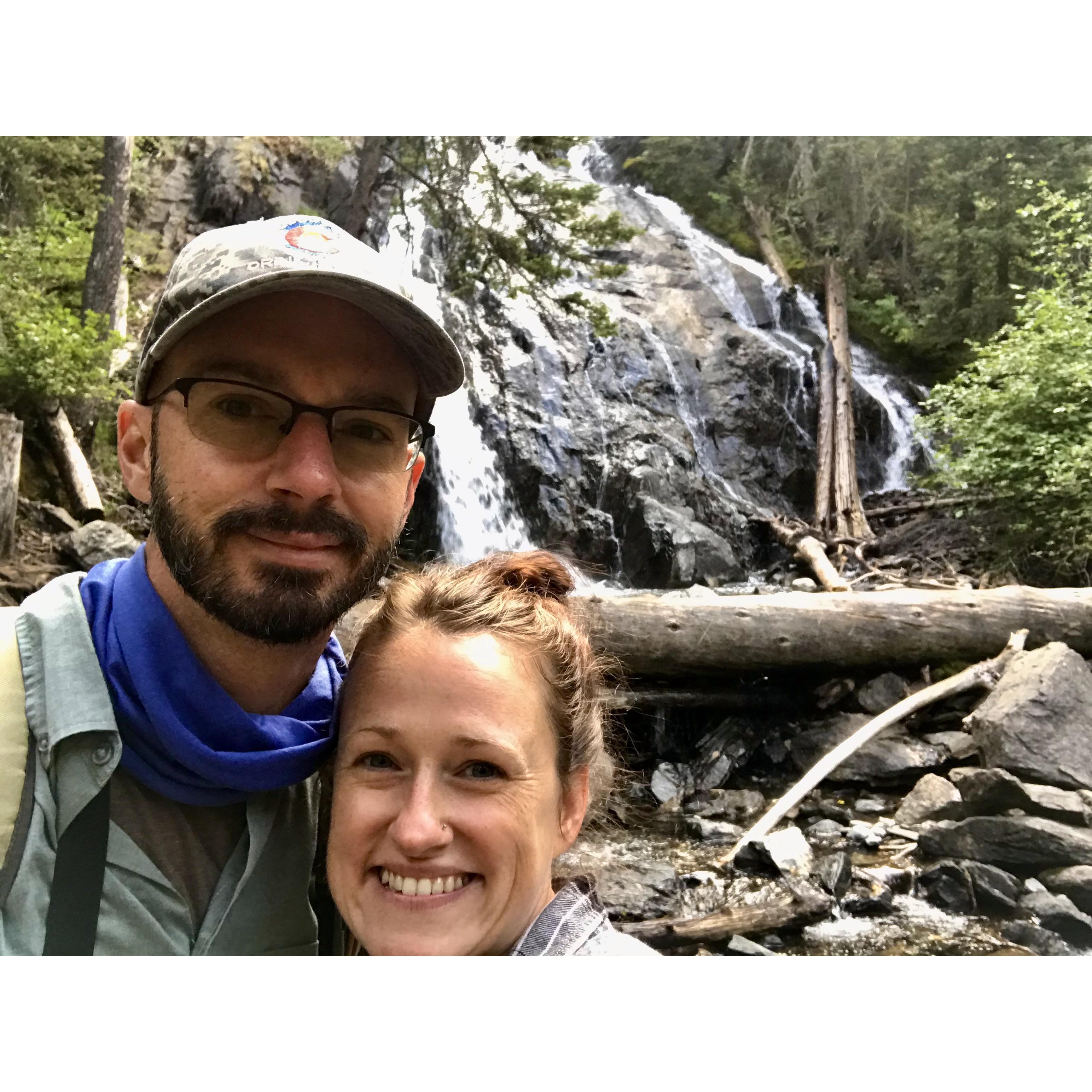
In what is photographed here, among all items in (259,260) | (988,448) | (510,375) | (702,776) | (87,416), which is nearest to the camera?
(259,260)

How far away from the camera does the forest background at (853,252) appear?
2.01 meters

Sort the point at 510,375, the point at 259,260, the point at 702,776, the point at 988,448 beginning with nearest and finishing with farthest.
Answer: the point at 259,260 → the point at 988,448 → the point at 702,776 → the point at 510,375

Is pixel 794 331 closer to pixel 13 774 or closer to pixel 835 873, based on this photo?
pixel 835 873

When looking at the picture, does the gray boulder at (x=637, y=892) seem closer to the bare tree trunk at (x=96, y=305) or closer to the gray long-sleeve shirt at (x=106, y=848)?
the gray long-sleeve shirt at (x=106, y=848)

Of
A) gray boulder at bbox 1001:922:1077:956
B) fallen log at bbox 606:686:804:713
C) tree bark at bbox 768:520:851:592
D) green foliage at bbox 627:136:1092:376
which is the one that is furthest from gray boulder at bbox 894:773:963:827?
green foliage at bbox 627:136:1092:376

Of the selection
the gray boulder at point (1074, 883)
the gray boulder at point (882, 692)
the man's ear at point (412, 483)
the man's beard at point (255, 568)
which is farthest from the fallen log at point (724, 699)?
the man's beard at point (255, 568)

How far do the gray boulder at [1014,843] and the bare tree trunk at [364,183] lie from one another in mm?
2170

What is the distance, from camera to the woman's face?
985 mm

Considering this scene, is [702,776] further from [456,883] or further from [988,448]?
[456,883]
